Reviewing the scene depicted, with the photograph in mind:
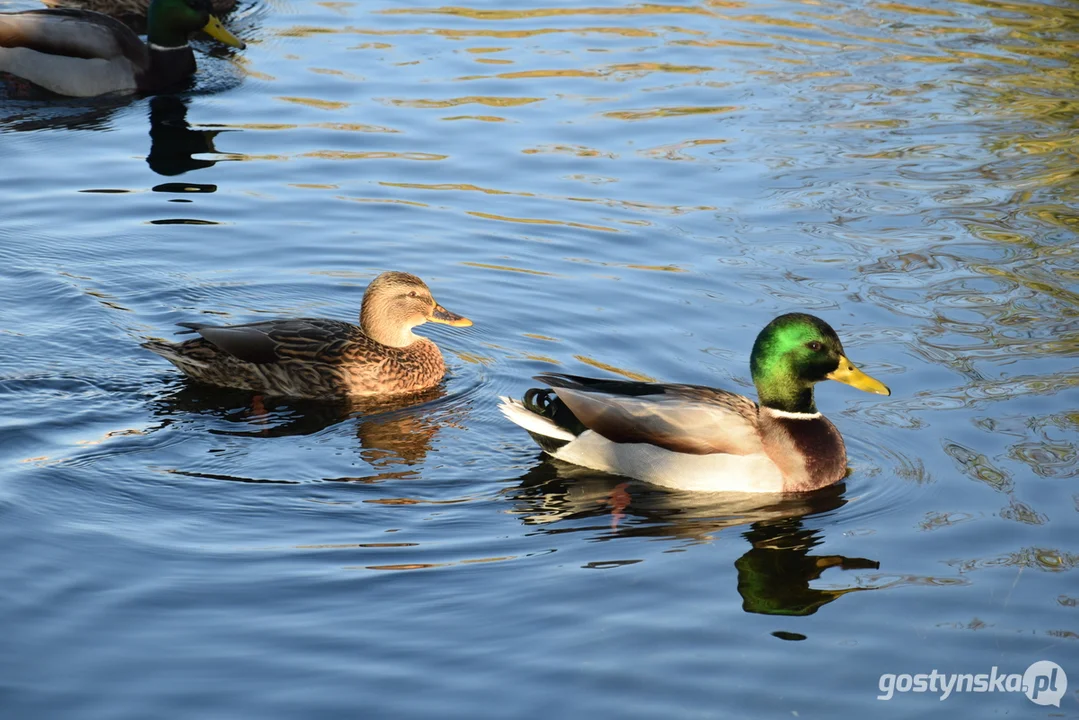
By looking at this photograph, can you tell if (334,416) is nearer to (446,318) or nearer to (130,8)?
(446,318)

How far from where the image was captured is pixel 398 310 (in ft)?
30.7

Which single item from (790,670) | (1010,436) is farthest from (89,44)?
(790,670)

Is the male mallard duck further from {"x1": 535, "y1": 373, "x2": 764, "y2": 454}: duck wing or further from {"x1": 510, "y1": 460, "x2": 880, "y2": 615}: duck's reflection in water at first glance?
{"x1": 510, "y1": 460, "x2": 880, "y2": 615}: duck's reflection in water

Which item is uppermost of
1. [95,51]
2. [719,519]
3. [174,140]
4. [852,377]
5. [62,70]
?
[95,51]

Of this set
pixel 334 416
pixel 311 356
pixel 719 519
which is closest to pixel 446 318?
pixel 311 356

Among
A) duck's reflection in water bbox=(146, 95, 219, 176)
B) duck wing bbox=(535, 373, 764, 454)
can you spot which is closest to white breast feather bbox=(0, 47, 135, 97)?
duck's reflection in water bbox=(146, 95, 219, 176)

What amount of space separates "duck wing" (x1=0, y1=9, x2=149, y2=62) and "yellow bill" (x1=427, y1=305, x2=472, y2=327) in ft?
23.1

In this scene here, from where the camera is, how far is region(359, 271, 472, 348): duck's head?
9250 mm

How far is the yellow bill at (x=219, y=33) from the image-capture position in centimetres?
1570

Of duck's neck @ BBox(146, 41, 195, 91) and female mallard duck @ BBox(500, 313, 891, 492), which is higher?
duck's neck @ BBox(146, 41, 195, 91)

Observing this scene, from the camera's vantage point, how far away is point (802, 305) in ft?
32.7

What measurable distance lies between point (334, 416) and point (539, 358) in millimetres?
1339

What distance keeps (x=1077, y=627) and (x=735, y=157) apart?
7.10 m

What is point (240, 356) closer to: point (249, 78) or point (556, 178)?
point (556, 178)
